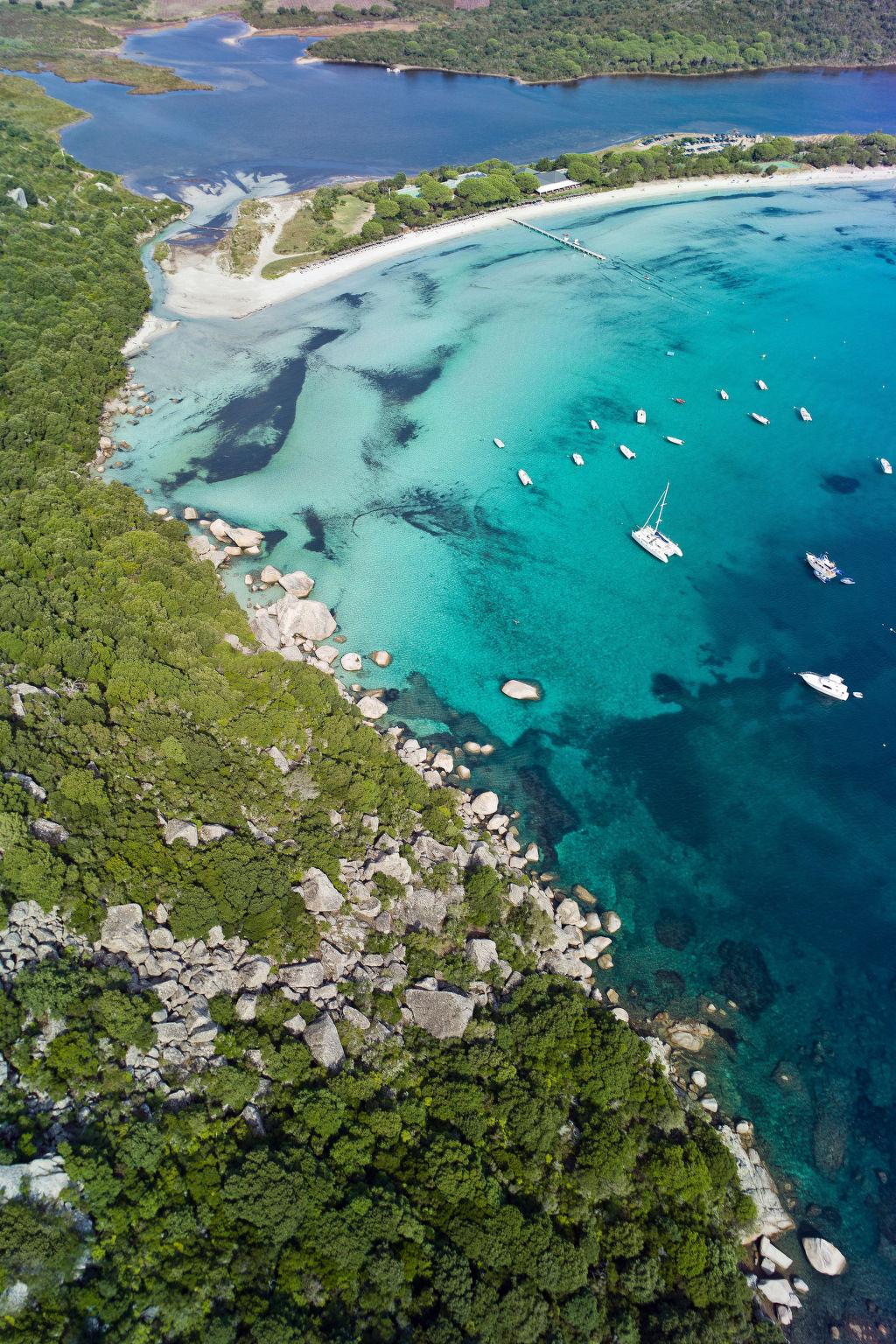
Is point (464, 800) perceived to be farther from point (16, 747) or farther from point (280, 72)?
point (280, 72)

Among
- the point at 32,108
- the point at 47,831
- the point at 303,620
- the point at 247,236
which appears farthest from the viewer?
the point at 32,108

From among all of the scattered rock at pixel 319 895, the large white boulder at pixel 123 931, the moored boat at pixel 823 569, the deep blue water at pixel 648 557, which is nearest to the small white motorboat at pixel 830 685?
the deep blue water at pixel 648 557

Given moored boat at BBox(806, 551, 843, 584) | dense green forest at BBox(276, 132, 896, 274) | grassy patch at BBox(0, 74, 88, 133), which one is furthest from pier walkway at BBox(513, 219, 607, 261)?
grassy patch at BBox(0, 74, 88, 133)

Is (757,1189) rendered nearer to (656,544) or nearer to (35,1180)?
(35,1180)

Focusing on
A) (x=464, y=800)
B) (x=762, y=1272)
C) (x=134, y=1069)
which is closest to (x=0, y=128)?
A: (x=464, y=800)

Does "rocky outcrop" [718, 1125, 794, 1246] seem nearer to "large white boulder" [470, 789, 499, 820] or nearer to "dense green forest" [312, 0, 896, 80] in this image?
"large white boulder" [470, 789, 499, 820]

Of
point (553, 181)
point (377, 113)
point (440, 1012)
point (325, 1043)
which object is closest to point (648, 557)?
point (440, 1012)

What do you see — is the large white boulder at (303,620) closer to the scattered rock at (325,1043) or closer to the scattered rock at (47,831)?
the scattered rock at (47,831)
